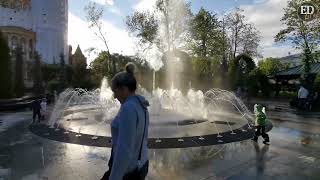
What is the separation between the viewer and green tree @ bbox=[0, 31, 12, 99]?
2855 centimetres

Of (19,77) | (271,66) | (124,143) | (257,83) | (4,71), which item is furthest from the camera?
(271,66)

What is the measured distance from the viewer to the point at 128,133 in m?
3.04

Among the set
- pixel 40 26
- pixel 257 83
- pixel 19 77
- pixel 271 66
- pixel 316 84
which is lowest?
pixel 316 84

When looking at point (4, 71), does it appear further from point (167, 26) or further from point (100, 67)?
point (100, 67)

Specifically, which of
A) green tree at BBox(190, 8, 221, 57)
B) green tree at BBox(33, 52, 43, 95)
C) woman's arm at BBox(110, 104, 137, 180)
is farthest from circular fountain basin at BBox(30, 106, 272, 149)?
green tree at BBox(190, 8, 221, 57)

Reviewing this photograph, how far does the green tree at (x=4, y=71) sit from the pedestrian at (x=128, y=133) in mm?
28041

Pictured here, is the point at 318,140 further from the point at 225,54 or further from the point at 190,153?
the point at 225,54

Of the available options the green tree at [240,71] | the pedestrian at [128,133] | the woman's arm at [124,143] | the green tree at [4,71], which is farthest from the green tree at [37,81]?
the woman's arm at [124,143]

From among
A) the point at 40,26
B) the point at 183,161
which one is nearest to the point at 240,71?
the point at 183,161

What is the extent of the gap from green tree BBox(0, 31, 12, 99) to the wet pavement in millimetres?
18390

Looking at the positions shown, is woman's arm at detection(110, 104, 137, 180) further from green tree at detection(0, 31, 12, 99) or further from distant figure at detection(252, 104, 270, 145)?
green tree at detection(0, 31, 12, 99)

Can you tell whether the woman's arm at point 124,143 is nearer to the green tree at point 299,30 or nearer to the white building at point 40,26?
the green tree at point 299,30

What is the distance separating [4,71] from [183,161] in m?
24.5

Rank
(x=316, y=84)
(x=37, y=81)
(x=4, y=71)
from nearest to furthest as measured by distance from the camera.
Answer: (x=4, y=71) → (x=316, y=84) → (x=37, y=81)
